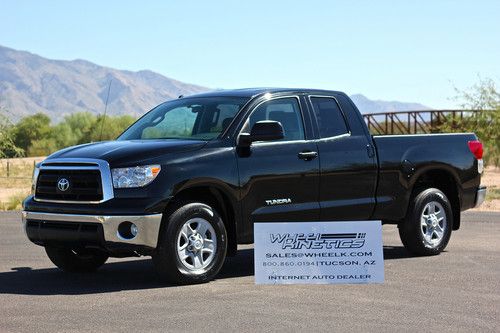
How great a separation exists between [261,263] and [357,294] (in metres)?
1.11

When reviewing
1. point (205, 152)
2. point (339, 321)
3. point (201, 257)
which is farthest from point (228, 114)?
point (339, 321)

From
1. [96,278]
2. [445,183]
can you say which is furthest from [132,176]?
[445,183]

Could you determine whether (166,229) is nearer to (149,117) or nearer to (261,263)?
(261,263)

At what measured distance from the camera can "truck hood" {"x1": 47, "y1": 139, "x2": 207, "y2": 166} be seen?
10188mm

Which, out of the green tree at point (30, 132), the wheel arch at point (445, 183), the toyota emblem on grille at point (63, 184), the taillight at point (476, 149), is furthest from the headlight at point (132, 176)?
the green tree at point (30, 132)

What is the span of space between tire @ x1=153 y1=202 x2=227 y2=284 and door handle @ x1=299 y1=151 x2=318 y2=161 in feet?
4.25

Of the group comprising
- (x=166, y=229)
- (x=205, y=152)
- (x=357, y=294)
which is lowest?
(x=357, y=294)

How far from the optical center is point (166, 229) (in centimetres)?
1011

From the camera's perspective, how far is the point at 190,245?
10336 mm

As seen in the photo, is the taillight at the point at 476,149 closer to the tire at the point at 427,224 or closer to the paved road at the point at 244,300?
the tire at the point at 427,224

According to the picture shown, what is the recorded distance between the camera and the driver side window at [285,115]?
11.4 meters

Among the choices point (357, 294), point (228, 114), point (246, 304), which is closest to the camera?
point (246, 304)

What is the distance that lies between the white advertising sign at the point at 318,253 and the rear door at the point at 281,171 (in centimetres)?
57

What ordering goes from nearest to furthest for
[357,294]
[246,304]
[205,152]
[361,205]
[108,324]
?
[108,324] → [246,304] → [357,294] → [205,152] → [361,205]
